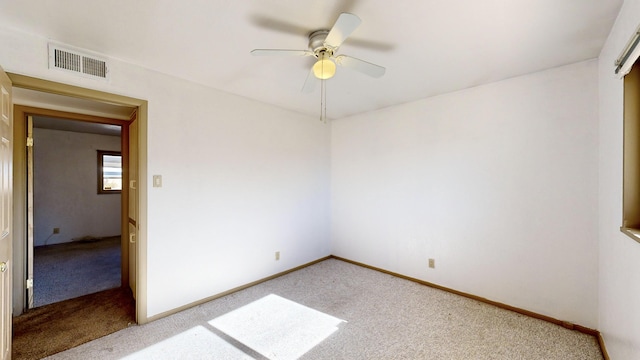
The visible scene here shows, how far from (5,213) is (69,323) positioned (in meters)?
1.31

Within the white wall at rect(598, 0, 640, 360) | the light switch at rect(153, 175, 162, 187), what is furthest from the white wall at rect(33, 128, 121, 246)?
the white wall at rect(598, 0, 640, 360)

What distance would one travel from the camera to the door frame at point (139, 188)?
2080 millimetres

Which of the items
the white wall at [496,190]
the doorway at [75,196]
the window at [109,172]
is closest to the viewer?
the white wall at [496,190]

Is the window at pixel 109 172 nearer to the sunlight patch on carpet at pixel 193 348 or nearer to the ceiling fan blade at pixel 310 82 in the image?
the sunlight patch on carpet at pixel 193 348

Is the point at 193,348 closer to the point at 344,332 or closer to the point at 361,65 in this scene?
the point at 344,332

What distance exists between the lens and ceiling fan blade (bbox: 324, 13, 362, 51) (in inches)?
55.1

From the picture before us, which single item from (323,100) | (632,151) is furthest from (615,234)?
(323,100)

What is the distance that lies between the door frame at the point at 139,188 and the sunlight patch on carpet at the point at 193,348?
19.1 inches

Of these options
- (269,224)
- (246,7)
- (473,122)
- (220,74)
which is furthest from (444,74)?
(269,224)

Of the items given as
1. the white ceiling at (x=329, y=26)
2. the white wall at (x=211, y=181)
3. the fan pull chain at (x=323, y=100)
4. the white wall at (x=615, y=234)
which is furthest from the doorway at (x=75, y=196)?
the white wall at (x=615, y=234)

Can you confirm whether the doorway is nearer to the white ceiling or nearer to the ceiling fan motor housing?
the white ceiling

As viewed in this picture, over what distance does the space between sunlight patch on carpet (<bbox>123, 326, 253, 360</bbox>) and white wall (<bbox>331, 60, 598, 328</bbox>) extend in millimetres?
2389

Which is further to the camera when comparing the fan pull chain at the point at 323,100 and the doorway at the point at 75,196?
the doorway at the point at 75,196

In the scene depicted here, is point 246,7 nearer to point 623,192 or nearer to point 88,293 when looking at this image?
point 623,192
